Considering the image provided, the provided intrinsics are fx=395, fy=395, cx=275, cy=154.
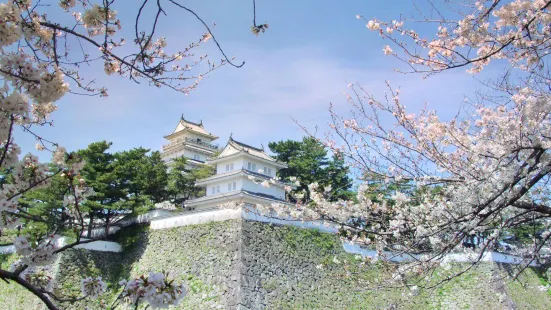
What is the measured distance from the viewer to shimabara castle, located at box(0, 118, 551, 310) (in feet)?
29.8

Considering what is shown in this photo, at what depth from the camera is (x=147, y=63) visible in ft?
8.23

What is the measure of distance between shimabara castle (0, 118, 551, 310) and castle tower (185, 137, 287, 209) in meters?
3.72

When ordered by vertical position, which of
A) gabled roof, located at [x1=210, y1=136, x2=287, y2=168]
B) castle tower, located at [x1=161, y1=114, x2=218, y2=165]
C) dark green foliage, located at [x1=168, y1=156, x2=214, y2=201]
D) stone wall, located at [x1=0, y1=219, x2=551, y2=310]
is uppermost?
castle tower, located at [x1=161, y1=114, x2=218, y2=165]

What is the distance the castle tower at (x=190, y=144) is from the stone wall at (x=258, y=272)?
13211 mm

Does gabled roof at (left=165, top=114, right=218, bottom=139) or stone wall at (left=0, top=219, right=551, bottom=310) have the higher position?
gabled roof at (left=165, top=114, right=218, bottom=139)

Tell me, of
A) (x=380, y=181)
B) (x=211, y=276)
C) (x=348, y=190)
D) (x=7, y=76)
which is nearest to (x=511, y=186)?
(x=380, y=181)

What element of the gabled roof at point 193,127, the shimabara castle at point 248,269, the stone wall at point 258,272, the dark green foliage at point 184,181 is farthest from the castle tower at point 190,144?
the stone wall at point 258,272

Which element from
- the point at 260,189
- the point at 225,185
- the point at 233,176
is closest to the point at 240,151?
the point at 233,176

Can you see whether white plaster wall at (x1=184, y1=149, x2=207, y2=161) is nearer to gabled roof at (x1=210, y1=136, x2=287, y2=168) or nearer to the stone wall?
gabled roof at (x1=210, y1=136, x2=287, y2=168)

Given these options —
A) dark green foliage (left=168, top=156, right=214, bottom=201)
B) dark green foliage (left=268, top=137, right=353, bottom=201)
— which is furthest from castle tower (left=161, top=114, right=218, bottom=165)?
dark green foliage (left=268, top=137, right=353, bottom=201)

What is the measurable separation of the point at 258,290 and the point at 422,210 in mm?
5217

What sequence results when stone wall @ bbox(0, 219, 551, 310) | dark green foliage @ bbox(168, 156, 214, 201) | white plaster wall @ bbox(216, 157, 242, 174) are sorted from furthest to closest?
1. dark green foliage @ bbox(168, 156, 214, 201)
2. white plaster wall @ bbox(216, 157, 242, 174)
3. stone wall @ bbox(0, 219, 551, 310)

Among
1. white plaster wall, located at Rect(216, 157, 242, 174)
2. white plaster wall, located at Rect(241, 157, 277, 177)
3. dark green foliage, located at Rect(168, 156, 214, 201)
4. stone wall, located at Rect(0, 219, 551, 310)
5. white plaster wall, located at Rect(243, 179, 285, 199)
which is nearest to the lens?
stone wall, located at Rect(0, 219, 551, 310)

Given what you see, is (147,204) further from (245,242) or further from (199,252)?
(245,242)
